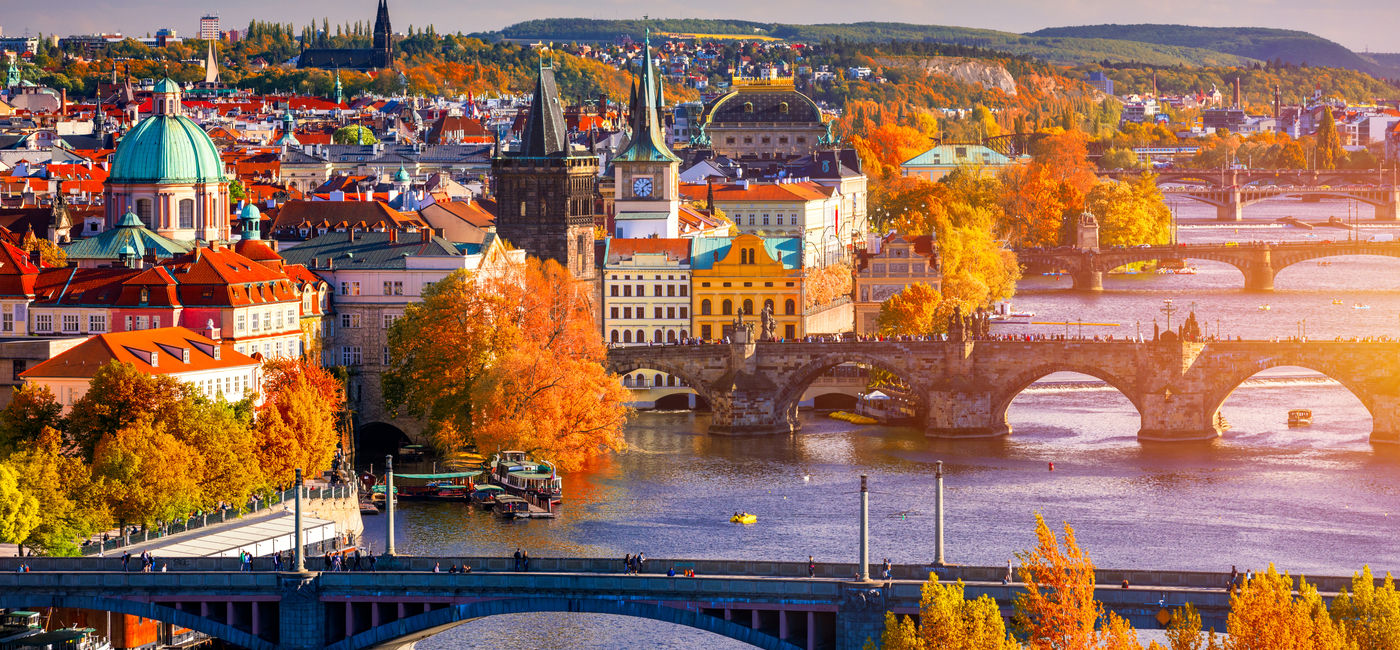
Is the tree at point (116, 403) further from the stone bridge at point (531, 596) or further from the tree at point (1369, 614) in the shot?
the tree at point (1369, 614)

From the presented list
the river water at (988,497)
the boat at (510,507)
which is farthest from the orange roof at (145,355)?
the boat at (510,507)

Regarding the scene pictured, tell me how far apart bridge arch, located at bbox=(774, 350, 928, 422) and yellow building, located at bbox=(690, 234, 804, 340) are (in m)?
8.49

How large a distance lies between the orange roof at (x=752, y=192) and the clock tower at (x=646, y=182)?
18.1 metres

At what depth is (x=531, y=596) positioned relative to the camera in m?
57.6

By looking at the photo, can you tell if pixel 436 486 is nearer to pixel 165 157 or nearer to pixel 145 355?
pixel 145 355

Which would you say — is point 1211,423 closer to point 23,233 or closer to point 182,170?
point 182,170

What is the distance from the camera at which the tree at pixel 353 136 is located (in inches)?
7439

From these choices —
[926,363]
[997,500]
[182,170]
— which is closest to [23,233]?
[182,170]

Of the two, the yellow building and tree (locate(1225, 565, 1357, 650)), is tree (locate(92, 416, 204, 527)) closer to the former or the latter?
tree (locate(1225, 565, 1357, 650))

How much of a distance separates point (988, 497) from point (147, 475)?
91.2 ft

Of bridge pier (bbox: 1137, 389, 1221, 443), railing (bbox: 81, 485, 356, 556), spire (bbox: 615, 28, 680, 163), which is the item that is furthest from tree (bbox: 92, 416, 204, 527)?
spire (bbox: 615, 28, 680, 163)

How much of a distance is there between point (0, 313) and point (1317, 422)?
4827 centimetres

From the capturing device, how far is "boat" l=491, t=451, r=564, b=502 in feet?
278

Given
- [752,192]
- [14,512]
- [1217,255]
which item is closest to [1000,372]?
[752,192]
